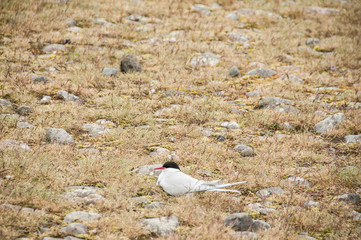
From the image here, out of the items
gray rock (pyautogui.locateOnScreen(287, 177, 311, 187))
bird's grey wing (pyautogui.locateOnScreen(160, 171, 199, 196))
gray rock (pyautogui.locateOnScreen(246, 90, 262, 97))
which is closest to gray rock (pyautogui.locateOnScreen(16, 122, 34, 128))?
bird's grey wing (pyautogui.locateOnScreen(160, 171, 199, 196))

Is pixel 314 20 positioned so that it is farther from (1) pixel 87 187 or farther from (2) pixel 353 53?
(1) pixel 87 187

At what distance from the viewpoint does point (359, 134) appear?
633cm

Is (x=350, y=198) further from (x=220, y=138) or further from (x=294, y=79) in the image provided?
(x=294, y=79)

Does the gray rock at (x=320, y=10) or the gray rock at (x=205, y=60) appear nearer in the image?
the gray rock at (x=205, y=60)

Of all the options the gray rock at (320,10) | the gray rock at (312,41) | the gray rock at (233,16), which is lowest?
the gray rock at (312,41)

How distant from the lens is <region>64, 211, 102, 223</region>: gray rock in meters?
3.56

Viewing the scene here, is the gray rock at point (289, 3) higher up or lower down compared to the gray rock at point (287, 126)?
higher up

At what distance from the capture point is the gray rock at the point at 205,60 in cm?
947

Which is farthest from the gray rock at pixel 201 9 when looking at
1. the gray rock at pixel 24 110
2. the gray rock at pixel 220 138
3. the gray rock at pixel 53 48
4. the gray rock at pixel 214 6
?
the gray rock at pixel 24 110

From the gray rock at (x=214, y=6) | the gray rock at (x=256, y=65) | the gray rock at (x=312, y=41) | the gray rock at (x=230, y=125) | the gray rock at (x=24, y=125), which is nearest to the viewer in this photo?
the gray rock at (x=24, y=125)

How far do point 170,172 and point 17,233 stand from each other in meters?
1.72

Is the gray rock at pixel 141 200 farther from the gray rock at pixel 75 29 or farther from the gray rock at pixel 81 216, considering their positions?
the gray rock at pixel 75 29

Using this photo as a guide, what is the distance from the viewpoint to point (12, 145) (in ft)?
15.8

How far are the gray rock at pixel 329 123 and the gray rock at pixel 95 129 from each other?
12.1 feet
